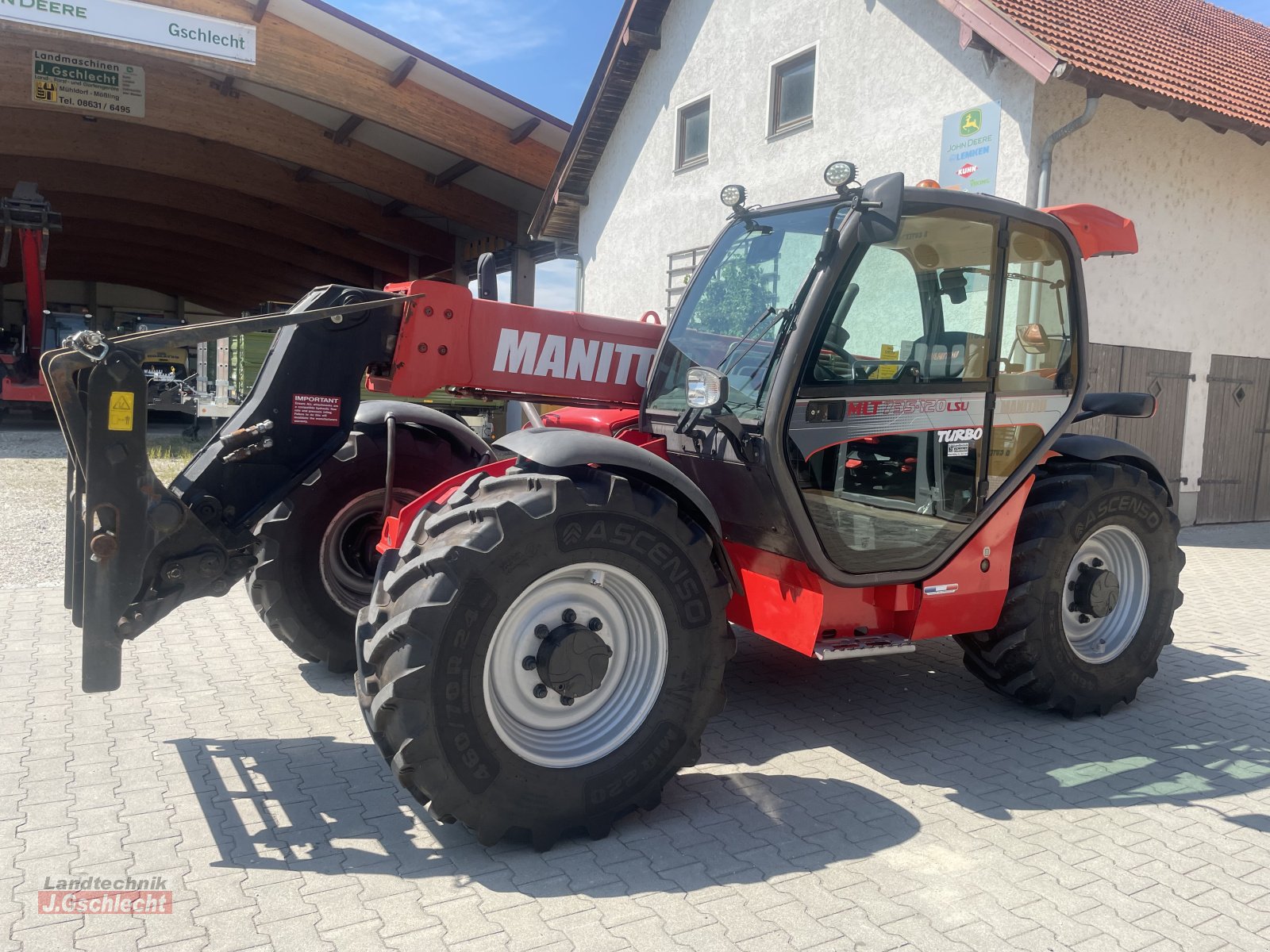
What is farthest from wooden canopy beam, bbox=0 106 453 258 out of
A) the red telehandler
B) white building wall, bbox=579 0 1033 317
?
white building wall, bbox=579 0 1033 317

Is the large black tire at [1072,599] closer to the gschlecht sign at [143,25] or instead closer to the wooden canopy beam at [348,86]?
the wooden canopy beam at [348,86]

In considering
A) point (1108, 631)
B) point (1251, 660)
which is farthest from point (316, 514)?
point (1251, 660)

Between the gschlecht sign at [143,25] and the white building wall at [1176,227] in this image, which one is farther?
the gschlecht sign at [143,25]

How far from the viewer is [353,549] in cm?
489

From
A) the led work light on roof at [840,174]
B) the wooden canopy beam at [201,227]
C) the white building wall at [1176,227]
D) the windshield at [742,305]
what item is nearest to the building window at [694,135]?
the white building wall at [1176,227]

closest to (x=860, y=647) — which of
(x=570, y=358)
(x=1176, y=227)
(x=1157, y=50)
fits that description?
(x=570, y=358)

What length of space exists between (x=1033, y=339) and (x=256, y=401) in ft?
11.0

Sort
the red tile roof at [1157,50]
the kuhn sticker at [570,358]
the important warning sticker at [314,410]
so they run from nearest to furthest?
the important warning sticker at [314,410]
the kuhn sticker at [570,358]
the red tile roof at [1157,50]

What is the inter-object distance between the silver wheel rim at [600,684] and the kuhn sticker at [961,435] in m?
1.59

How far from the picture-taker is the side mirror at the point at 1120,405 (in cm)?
482

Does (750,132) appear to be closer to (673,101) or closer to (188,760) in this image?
(673,101)

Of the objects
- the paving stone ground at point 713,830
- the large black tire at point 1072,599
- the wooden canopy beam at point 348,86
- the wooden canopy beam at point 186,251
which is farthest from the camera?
the wooden canopy beam at point 186,251

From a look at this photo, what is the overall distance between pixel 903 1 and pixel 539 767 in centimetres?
1015

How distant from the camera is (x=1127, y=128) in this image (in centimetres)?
1005
